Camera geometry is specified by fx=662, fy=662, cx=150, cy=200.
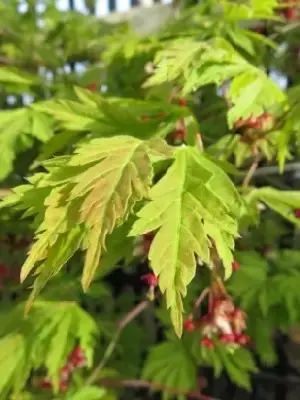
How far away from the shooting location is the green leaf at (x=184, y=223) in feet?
1.90

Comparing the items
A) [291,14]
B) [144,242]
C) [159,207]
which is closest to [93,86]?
[291,14]

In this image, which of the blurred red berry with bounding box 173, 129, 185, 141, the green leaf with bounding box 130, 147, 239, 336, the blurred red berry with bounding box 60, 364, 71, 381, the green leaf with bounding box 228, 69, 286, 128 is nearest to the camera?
the green leaf with bounding box 130, 147, 239, 336

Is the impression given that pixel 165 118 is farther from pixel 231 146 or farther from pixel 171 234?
pixel 171 234

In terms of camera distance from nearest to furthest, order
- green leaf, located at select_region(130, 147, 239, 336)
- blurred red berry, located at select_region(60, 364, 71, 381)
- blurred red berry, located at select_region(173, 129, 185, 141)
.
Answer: green leaf, located at select_region(130, 147, 239, 336), blurred red berry, located at select_region(173, 129, 185, 141), blurred red berry, located at select_region(60, 364, 71, 381)

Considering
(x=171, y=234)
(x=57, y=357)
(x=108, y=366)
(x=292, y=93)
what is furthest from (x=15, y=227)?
(x=171, y=234)

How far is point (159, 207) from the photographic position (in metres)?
0.63

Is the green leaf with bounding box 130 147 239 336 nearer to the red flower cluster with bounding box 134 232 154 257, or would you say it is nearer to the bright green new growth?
the bright green new growth

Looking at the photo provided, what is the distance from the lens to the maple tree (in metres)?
0.61

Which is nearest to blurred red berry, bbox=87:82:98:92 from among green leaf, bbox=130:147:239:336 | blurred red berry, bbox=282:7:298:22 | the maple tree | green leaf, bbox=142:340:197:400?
the maple tree

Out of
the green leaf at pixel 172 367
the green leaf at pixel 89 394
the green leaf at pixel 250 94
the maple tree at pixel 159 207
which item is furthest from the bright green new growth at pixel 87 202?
the green leaf at pixel 172 367

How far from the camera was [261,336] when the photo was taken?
1.09 metres

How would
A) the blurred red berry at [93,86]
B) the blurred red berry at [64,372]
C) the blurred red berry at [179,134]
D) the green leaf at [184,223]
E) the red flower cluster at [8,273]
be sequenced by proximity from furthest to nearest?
the red flower cluster at [8,273]
the blurred red berry at [93,86]
the blurred red berry at [64,372]
the blurred red berry at [179,134]
the green leaf at [184,223]

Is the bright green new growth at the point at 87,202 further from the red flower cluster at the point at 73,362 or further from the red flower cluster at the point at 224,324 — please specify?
the red flower cluster at the point at 73,362

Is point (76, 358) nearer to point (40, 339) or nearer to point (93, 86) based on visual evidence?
point (40, 339)
